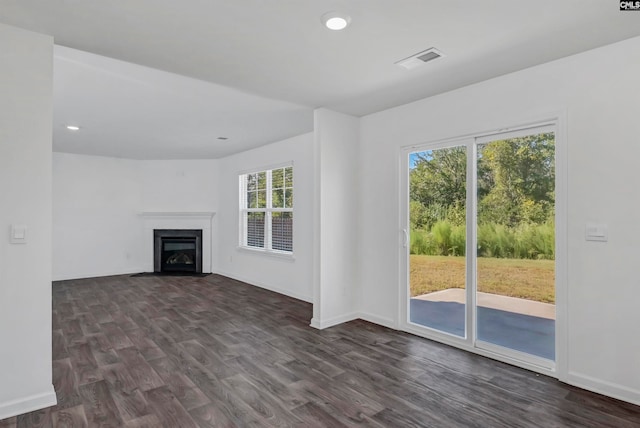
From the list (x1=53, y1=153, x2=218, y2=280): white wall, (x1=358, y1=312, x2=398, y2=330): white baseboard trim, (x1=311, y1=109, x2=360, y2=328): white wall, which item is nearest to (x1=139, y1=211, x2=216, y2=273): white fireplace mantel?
(x1=53, y1=153, x2=218, y2=280): white wall

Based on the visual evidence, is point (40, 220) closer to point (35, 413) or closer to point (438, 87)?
point (35, 413)

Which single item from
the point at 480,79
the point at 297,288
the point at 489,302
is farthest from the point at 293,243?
the point at 480,79

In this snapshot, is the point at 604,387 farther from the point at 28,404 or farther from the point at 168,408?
the point at 28,404

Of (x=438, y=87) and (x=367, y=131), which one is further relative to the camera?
(x=367, y=131)

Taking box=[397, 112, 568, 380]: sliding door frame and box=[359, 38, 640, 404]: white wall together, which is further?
box=[397, 112, 568, 380]: sliding door frame

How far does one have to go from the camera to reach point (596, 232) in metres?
2.51

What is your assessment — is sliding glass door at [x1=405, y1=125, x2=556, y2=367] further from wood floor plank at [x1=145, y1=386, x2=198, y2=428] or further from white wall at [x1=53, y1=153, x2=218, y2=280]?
white wall at [x1=53, y1=153, x2=218, y2=280]

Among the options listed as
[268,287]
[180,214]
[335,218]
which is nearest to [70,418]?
[335,218]

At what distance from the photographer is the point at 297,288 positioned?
5387mm

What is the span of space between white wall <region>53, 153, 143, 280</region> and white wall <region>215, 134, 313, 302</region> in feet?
6.05

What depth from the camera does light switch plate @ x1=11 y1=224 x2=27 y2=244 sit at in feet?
7.10

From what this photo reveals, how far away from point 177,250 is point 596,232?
23.9ft

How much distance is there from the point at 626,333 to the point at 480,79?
2232 millimetres

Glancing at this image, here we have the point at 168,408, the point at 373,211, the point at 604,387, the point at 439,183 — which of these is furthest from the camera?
the point at 373,211
